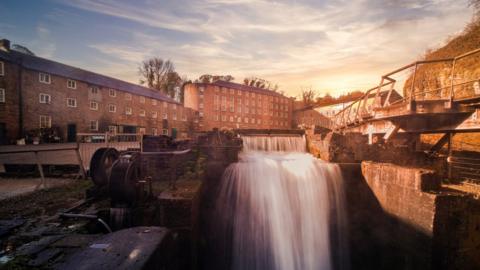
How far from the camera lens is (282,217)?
746cm

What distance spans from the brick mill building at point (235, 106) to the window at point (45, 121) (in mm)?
27802

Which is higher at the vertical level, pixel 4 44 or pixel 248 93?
pixel 248 93

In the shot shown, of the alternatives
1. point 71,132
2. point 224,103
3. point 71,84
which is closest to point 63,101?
point 71,84

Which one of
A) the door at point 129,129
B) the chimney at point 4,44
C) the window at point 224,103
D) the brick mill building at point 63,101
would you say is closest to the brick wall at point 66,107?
the brick mill building at point 63,101

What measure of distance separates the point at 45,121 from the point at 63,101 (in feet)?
10.9

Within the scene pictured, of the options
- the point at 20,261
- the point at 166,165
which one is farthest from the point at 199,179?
the point at 20,261

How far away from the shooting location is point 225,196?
7.52 meters

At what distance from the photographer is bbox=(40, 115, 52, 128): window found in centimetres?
2286

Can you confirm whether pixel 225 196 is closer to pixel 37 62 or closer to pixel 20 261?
pixel 20 261

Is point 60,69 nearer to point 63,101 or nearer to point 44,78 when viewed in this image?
point 44,78

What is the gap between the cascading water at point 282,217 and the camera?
273 inches

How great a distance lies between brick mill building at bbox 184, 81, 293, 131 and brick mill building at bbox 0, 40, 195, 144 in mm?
12821

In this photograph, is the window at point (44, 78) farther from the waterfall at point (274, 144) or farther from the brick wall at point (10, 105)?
the waterfall at point (274, 144)

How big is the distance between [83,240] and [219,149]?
576cm
